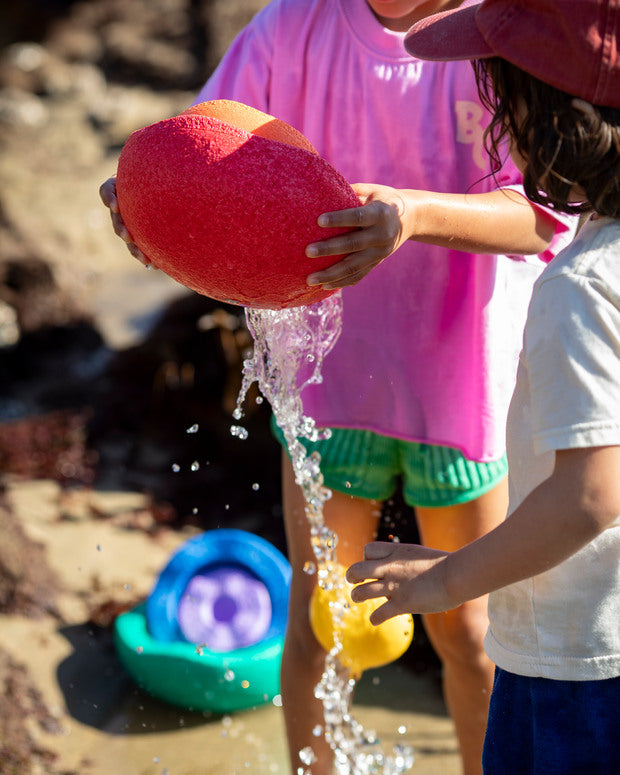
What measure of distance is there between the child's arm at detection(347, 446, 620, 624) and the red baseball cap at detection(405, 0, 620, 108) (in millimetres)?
437

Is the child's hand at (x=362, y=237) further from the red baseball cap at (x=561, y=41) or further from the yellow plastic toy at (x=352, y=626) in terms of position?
the yellow plastic toy at (x=352, y=626)

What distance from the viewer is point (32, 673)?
2.94 metres

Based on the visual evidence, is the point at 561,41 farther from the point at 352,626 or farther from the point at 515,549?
the point at 352,626

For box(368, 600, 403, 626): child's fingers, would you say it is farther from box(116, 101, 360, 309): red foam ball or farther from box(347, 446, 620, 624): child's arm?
box(116, 101, 360, 309): red foam ball

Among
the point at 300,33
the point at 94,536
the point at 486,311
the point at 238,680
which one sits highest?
the point at 300,33

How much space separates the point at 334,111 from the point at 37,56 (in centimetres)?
680

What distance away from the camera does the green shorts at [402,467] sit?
1.88 metres

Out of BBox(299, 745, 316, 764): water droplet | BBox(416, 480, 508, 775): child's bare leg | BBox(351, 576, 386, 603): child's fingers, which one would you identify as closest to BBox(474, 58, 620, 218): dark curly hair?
BBox(351, 576, 386, 603): child's fingers

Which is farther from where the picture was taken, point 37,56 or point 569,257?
point 37,56

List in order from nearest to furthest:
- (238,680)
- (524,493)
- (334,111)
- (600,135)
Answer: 1. (600,135)
2. (524,493)
3. (334,111)
4. (238,680)

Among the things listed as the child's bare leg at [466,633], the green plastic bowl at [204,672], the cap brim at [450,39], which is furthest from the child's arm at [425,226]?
the green plastic bowl at [204,672]

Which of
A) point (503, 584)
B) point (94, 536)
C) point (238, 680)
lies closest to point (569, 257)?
point (503, 584)

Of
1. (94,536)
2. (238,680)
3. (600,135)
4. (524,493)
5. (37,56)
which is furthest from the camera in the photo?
(37,56)

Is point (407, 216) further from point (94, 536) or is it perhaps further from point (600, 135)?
point (94, 536)
